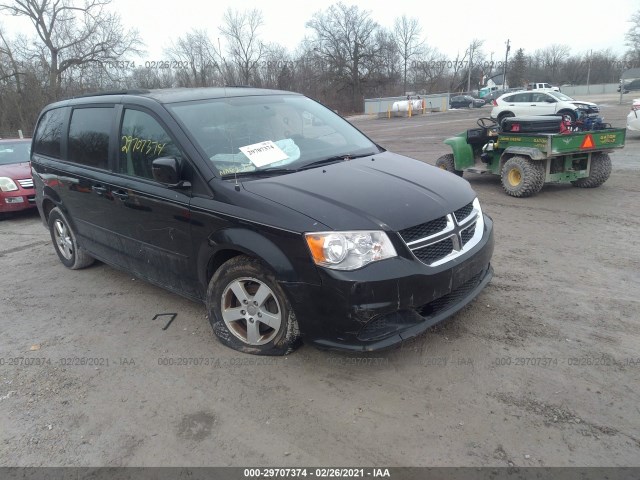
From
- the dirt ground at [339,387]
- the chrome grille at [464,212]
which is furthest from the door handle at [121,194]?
the chrome grille at [464,212]

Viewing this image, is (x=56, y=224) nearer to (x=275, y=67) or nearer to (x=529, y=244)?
(x=529, y=244)

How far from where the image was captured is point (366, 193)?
3.12m

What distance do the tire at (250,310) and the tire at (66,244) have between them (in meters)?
2.49

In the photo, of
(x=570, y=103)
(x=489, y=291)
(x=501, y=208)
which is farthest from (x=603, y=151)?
(x=570, y=103)

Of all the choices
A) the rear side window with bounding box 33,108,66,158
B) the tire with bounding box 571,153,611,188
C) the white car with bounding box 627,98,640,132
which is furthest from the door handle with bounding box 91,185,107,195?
the white car with bounding box 627,98,640,132

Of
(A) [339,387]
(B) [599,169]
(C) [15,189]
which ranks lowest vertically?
(A) [339,387]

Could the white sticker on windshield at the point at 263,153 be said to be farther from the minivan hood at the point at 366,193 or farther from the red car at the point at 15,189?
the red car at the point at 15,189

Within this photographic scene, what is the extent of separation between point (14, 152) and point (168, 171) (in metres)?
7.94

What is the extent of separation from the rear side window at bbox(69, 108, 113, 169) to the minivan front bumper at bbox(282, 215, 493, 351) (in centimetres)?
245

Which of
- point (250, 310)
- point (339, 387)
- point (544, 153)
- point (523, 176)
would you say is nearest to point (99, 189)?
point (250, 310)

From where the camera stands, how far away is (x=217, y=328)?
347 centimetres

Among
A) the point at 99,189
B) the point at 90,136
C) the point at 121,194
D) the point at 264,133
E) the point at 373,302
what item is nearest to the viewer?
the point at 373,302

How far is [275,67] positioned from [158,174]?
2183 inches

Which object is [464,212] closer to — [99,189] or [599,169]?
[99,189]
